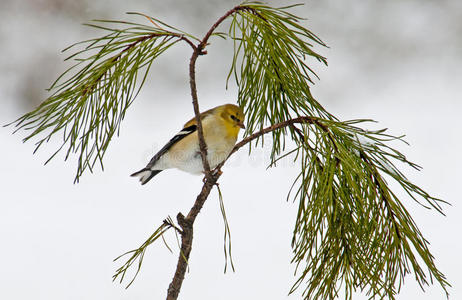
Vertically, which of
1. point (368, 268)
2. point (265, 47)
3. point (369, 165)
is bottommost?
point (368, 268)

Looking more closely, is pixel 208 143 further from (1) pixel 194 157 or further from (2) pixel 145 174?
(2) pixel 145 174

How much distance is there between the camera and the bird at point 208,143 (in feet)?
2.64

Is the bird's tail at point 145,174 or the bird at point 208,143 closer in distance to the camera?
the bird at point 208,143

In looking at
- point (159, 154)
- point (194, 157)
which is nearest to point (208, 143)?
point (194, 157)

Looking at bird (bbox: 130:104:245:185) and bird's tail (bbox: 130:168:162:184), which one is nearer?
bird (bbox: 130:104:245:185)

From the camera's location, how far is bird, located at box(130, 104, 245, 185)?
803 millimetres

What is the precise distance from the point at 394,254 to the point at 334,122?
0.57ft

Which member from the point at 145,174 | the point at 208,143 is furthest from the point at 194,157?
the point at 145,174

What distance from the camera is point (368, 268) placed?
22.7 inches

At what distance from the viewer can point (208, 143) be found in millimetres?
814

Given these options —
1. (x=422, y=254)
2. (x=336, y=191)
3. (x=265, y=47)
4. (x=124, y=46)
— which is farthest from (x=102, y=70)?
(x=422, y=254)

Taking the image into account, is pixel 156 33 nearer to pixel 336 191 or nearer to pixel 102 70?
pixel 102 70

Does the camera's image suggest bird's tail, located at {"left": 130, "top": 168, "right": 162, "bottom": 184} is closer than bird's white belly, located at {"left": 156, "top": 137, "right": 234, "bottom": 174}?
No

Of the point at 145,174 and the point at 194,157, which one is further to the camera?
the point at 145,174
